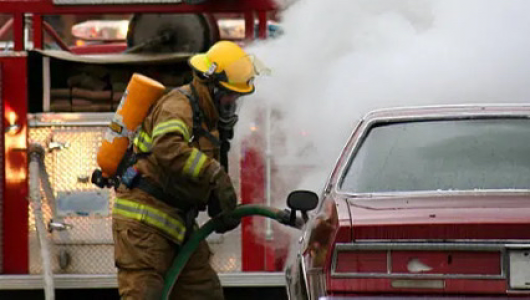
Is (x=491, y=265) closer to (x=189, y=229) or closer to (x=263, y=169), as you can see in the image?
(x=189, y=229)

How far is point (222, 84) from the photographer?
7309mm

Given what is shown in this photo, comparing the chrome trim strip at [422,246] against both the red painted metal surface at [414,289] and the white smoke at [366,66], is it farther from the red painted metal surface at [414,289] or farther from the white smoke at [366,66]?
the white smoke at [366,66]

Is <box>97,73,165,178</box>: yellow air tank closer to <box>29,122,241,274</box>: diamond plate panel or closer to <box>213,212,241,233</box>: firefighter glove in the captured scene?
<box>213,212,241,233</box>: firefighter glove

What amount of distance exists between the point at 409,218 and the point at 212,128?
2.40 metres

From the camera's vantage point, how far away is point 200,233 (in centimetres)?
740

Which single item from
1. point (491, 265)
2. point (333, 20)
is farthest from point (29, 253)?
point (491, 265)


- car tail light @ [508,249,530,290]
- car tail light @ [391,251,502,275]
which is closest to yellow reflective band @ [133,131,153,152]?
car tail light @ [391,251,502,275]

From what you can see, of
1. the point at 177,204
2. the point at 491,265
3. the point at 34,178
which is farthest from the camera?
the point at 34,178

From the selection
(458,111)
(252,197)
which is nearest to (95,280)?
(252,197)

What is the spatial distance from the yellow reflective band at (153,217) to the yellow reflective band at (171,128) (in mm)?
451

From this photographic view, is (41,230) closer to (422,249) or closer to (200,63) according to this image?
(200,63)

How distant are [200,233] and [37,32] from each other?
1940 mm

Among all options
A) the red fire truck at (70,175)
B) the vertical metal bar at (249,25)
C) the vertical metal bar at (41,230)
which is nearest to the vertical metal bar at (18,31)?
the red fire truck at (70,175)

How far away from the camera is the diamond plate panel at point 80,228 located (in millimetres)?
8414
